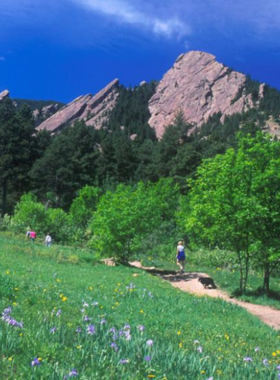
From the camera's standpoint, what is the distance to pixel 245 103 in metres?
125

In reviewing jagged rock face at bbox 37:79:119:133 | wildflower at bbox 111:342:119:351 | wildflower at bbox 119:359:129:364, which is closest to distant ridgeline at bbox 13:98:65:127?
jagged rock face at bbox 37:79:119:133

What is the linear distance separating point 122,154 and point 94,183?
10441 millimetres

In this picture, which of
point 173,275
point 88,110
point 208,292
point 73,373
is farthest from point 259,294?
point 88,110

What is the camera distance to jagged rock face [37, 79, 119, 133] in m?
142

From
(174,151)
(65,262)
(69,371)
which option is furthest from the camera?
(174,151)

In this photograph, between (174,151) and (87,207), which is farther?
(174,151)

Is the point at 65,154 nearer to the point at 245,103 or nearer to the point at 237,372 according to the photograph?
the point at 237,372

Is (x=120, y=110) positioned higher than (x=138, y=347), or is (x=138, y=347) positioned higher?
(x=120, y=110)

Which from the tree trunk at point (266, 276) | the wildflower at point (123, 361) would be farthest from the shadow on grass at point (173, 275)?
the wildflower at point (123, 361)

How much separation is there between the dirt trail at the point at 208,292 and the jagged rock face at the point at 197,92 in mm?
106850

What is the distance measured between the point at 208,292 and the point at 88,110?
14481 cm

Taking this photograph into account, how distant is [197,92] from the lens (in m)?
141

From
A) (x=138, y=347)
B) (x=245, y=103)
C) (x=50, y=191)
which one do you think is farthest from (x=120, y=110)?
(x=138, y=347)

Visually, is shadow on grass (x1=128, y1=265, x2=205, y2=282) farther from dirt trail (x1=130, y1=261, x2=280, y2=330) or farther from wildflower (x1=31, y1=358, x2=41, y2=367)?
wildflower (x1=31, y1=358, x2=41, y2=367)
